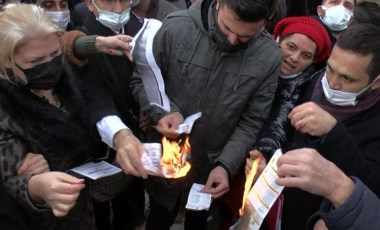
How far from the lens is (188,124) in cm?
265

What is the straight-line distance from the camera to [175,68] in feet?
9.40

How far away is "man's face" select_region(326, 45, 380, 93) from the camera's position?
2.36 metres

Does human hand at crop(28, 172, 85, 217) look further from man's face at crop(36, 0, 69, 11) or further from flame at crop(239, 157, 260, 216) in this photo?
man's face at crop(36, 0, 69, 11)

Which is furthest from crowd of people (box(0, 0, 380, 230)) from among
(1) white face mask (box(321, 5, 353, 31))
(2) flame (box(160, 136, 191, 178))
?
(1) white face mask (box(321, 5, 353, 31))

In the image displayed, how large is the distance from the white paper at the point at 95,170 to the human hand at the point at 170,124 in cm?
39

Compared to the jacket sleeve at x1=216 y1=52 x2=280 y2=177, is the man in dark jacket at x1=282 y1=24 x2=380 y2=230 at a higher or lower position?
higher

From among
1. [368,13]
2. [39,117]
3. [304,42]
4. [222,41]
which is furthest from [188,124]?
[368,13]

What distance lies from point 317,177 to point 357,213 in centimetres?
21

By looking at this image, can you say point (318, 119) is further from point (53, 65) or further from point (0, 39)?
point (0, 39)

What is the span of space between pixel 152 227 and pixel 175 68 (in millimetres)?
1387

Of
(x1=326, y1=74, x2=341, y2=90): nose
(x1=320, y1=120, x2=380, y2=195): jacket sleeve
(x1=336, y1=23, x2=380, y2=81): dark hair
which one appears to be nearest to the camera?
(x1=320, y1=120, x2=380, y2=195): jacket sleeve

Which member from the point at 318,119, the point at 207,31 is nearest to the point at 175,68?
the point at 207,31

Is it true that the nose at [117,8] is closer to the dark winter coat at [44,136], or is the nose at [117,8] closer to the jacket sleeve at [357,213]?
the dark winter coat at [44,136]

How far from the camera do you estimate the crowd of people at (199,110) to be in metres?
1.99
